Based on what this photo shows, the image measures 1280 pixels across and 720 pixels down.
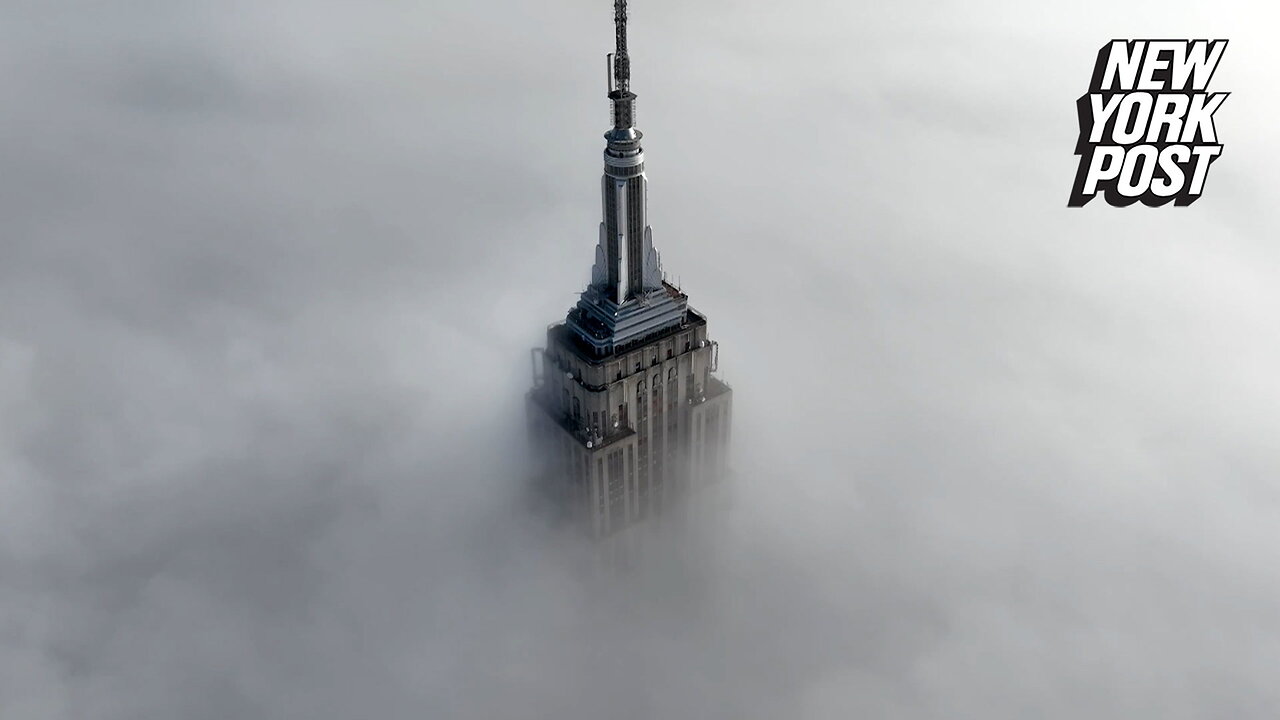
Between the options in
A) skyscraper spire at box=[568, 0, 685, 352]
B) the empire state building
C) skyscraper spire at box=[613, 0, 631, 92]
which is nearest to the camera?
skyscraper spire at box=[613, 0, 631, 92]

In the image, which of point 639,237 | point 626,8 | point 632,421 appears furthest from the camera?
point 632,421

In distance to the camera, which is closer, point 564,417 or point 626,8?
point 626,8

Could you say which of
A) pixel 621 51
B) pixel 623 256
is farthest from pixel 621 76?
pixel 623 256

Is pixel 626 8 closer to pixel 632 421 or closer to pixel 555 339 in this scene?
pixel 555 339

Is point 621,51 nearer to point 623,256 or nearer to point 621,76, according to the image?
point 621,76

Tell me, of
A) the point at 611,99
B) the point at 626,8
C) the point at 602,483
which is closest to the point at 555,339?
the point at 602,483

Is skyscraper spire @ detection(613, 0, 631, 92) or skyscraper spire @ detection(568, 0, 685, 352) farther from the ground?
skyscraper spire @ detection(613, 0, 631, 92)

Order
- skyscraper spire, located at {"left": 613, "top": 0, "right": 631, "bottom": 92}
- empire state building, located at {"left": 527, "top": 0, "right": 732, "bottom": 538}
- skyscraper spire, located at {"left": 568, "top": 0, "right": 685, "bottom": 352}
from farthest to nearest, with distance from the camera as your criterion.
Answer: empire state building, located at {"left": 527, "top": 0, "right": 732, "bottom": 538} < skyscraper spire, located at {"left": 568, "top": 0, "right": 685, "bottom": 352} < skyscraper spire, located at {"left": 613, "top": 0, "right": 631, "bottom": 92}

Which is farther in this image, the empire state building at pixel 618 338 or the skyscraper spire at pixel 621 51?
the empire state building at pixel 618 338

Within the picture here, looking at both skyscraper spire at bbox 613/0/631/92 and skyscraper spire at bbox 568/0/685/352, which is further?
skyscraper spire at bbox 568/0/685/352

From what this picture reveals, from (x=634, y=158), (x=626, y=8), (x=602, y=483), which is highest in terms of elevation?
(x=626, y=8)

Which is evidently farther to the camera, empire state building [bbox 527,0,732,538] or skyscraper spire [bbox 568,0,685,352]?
empire state building [bbox 527,0,732,538]
